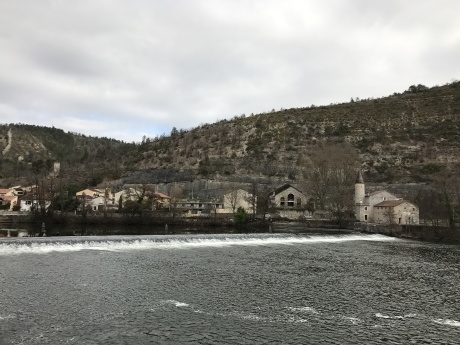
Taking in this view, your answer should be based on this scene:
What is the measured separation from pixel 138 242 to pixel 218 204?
58.8 meters

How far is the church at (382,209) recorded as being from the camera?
242ft

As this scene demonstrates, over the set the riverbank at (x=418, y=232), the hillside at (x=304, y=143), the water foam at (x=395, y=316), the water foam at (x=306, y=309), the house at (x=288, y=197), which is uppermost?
the hillside at (x=304, y=143)

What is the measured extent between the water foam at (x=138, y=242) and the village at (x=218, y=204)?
2603 centimetres

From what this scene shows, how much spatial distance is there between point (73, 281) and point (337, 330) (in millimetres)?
14842

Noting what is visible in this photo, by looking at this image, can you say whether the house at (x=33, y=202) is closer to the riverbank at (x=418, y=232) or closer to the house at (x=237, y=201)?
the house at (x=237, y=201)

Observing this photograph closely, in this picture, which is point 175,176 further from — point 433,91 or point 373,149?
point 433,91

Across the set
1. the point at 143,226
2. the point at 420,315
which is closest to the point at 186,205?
the point at 143,226

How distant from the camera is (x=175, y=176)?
130500mm

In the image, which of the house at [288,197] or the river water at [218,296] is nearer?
the river water at [218,296]

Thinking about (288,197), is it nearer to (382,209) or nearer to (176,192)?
(176,192)

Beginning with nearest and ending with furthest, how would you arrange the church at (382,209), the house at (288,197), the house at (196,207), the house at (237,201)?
the church at (382,209), the house at (196,207), the house at (237,201), the house at (288,197)

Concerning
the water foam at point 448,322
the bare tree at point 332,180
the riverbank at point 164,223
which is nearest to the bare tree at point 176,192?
the riverbank at point 164,223

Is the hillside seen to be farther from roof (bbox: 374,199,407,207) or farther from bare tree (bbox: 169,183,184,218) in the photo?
roof (bbox: 374,199,407,207)

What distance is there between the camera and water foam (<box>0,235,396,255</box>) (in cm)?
3672
